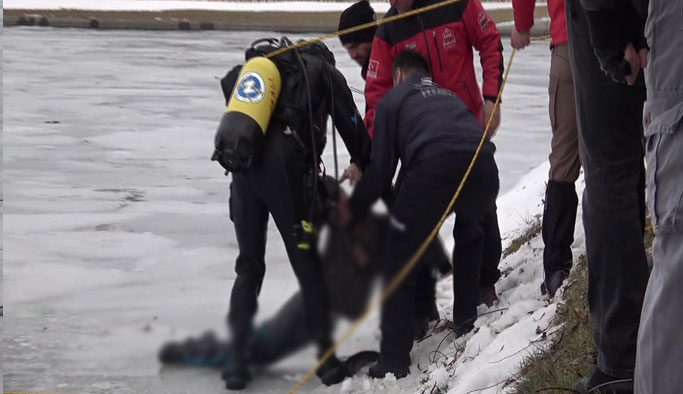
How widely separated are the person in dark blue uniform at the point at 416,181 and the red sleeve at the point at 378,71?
8.7 inches

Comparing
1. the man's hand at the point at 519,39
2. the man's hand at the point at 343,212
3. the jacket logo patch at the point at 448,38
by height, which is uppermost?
the man's hand at the point at 519,39

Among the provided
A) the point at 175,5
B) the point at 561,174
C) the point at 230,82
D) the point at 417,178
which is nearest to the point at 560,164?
the point at 561,174

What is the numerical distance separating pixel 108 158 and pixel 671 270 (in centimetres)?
715

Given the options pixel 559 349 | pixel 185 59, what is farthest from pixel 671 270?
pixel 185 59

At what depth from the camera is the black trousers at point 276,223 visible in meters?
4.42

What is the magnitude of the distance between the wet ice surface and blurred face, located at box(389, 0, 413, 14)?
4.24 ft

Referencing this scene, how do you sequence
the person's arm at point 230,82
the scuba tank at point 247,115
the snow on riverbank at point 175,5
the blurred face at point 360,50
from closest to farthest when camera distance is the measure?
the scuba tank at point 247,115, the person's arm at point 230,82, the blurred face at point 360,50, the snow on riverbank at point 175,5

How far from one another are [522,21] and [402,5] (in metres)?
0.56

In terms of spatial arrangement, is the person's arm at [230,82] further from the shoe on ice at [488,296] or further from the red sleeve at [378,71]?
the shoe on ice at [488,296]

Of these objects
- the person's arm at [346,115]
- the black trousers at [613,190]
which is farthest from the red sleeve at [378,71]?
the black trousers at [613,190]

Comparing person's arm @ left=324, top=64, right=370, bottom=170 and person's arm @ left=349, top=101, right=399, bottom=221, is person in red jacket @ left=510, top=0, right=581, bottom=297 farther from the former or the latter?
person's arm @ left=324, top=64, right=370, bottom=170

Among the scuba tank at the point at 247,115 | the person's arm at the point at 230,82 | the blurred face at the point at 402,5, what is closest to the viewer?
the scuba tank at the point at 247,115

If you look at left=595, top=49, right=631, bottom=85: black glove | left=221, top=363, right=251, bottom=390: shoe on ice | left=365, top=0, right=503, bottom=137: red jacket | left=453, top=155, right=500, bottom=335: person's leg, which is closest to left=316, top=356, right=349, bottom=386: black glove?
left=221, top=363, right=251, bottom=390: shoe on ice

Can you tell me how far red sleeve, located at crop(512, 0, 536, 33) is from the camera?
459 cm
